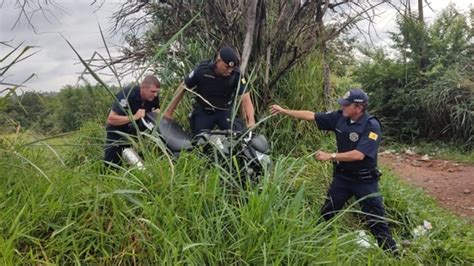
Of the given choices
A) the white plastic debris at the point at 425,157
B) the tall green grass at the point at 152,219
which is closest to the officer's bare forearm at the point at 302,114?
the tall green grass at the point at 152,219

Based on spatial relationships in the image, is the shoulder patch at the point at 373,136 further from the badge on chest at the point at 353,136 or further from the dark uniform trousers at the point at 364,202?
the dark uniform trousers at the point at 364,202

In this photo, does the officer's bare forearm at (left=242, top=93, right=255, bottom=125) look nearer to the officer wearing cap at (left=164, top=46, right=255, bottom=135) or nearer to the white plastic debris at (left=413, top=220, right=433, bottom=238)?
the officer wearing cap at (left=164, top=46, right=255, bottom=135)

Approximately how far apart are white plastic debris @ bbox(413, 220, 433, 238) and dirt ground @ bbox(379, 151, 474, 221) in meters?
1.00

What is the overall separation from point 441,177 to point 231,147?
17.3 feet

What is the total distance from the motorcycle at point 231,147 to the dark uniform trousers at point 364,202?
88 cm

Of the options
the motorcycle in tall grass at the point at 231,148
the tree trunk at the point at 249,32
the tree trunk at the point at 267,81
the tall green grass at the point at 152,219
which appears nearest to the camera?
the tall green grass at the point at 152,219

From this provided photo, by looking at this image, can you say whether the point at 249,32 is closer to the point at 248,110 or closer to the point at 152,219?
the point at 248,110

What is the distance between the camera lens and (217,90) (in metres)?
4.50

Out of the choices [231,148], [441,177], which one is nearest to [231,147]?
[231,148]

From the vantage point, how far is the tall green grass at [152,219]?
2.45m

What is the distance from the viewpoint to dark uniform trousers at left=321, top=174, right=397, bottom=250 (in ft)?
12.3

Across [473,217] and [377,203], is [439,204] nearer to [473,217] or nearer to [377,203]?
[473,217]

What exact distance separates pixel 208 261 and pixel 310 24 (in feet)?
14.1

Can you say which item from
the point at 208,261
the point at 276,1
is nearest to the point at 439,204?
the point at 276,1
